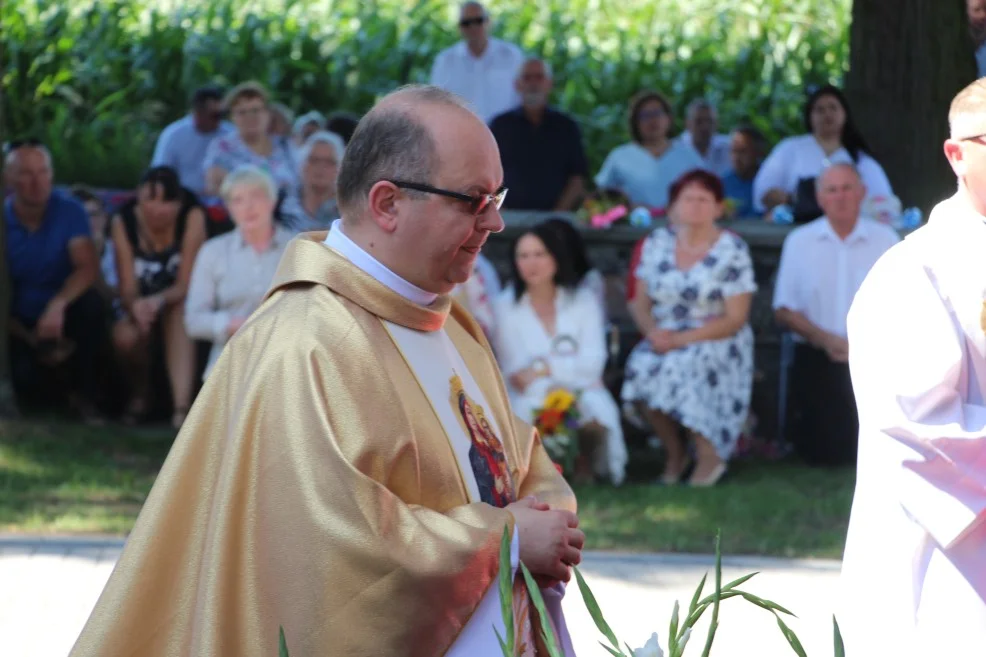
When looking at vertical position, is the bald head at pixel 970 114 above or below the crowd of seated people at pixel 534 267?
above

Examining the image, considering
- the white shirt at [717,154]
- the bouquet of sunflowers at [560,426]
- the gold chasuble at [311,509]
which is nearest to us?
the gold chasuble at [311,509]

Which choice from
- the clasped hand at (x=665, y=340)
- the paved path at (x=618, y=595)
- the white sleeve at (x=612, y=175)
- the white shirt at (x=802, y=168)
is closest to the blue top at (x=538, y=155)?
the white sleeve at (x=612, y=175)

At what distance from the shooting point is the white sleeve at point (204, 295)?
1018 cm

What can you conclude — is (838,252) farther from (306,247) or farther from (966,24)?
(306,247)

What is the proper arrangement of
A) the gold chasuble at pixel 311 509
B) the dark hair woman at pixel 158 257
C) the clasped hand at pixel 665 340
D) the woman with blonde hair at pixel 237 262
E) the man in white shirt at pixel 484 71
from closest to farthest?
the gold chasuble at pixel 311 509 → the clasped hand at pixel 665 340 → the woman with blonde hair at pixel 237 262 → the dark hair woman at pixel 158 257 → the man in white shirt at pixel 484 71

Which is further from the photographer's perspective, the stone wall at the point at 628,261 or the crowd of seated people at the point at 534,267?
the stone wall at the point at 628,261

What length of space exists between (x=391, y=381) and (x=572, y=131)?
8.95 m

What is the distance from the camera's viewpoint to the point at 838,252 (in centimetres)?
1011

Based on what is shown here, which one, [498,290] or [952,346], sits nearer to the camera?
[952,346]

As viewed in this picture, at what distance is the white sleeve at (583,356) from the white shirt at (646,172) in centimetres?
247

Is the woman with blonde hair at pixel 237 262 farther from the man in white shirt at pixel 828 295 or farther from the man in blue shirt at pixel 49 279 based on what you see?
the man in white shirt at pixel 828 295

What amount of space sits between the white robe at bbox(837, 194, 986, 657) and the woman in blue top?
7.97 meters

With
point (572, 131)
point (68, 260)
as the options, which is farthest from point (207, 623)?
point (572, 131)

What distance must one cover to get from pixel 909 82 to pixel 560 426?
11.8ft
